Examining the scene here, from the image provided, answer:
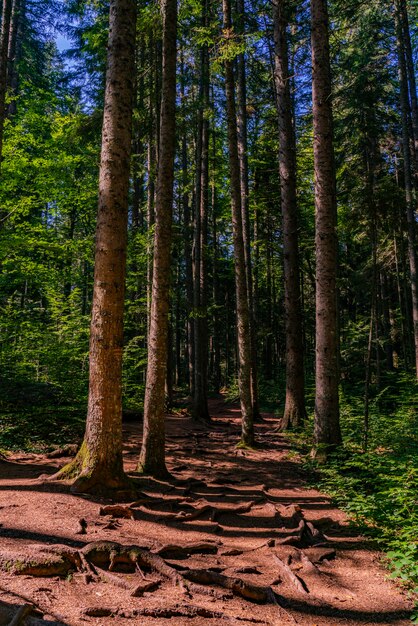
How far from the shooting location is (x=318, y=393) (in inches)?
357

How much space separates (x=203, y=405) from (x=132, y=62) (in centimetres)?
1213

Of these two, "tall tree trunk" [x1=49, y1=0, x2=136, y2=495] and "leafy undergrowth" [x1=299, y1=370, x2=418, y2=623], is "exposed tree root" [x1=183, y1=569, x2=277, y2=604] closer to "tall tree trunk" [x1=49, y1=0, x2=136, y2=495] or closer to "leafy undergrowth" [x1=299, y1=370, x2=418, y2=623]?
"leafy undergrowth" [x1=299, y1=370, x2=418, y2=623]

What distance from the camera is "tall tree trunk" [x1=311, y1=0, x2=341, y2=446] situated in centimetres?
897

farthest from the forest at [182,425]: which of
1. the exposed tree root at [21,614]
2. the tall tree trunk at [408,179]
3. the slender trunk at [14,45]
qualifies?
the slender trunk at [14,45]

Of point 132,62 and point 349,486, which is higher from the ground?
point 132,62

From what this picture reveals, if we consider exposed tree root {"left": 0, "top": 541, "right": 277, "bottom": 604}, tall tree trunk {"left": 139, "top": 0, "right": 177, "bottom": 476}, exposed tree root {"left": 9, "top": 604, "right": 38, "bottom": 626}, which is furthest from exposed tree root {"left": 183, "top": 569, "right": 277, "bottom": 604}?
tall tree trunk {"left": 139, "top": 0, "right": 177, "bottom": 476}

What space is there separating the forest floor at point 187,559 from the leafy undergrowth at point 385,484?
9.6 inches

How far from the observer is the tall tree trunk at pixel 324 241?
353 inches

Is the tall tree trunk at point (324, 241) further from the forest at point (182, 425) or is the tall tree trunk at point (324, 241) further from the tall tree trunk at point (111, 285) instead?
the tall tree trunk at point (111, 285)

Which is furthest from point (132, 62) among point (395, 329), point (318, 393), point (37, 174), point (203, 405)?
point (395, 329)

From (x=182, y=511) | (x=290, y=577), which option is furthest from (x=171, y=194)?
(x=290, y=577)

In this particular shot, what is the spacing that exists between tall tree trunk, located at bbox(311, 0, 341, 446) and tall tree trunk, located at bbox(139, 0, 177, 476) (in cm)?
346

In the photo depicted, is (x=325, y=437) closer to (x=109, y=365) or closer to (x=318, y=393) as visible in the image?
(x=318, y=393)

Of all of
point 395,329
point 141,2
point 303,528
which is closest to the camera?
point 303,528
